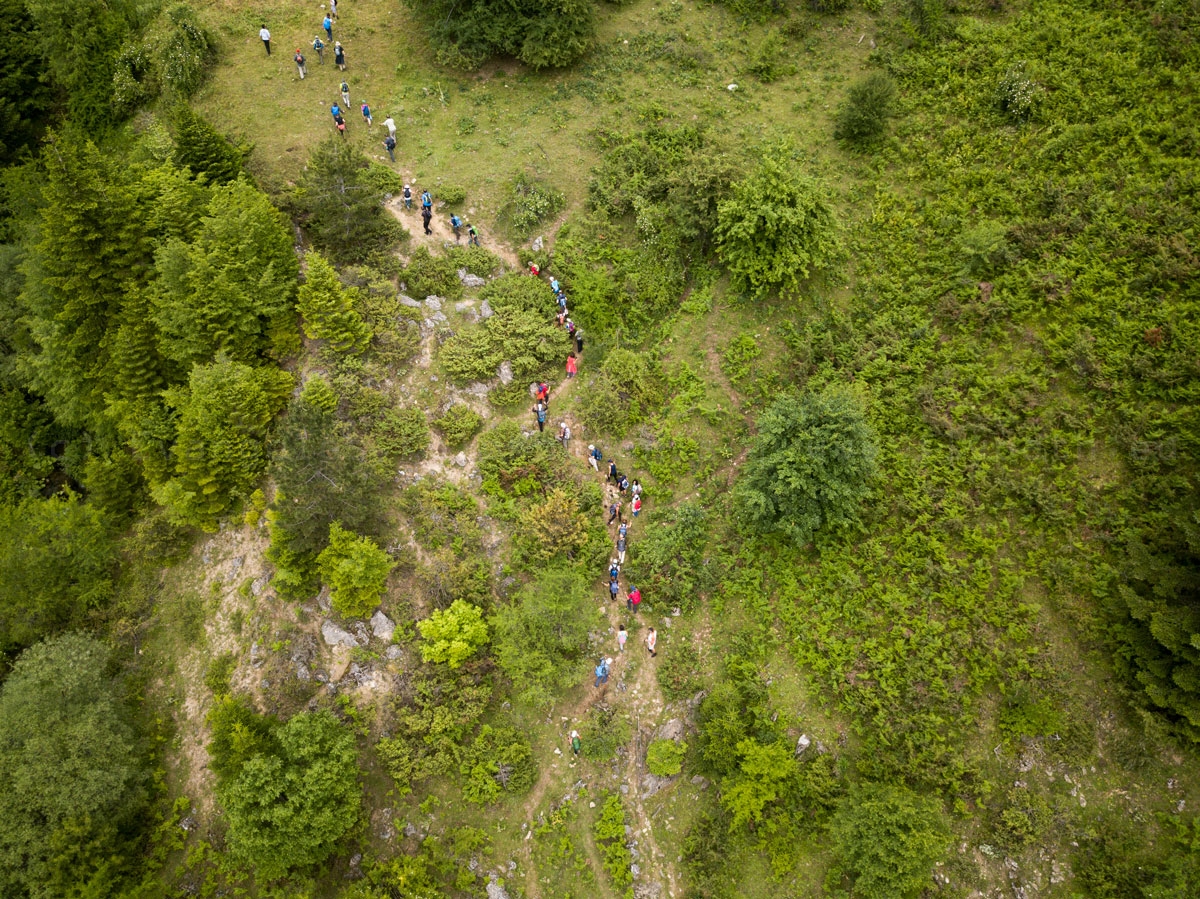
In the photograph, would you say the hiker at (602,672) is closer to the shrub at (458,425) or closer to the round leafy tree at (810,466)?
the round leafy tree at (810,466)

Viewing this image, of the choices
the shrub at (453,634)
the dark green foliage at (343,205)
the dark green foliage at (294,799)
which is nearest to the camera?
the dark green foliage at (294,799)

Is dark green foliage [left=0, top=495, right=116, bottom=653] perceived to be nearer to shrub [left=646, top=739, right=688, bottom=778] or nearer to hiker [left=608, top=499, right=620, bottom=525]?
hiker [left=608, top=499, right=620, bottom=525]

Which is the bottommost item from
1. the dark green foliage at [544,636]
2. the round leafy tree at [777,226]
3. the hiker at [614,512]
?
the dark green foliage at [544,636]

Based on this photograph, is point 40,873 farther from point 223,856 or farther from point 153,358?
point 153,358

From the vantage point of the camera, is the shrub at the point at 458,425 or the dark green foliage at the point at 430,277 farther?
the dark green foliage at the point at 430,277

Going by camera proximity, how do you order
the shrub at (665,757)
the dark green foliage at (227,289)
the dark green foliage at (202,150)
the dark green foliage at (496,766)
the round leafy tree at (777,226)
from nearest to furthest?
1. the shrub at (665,757)
2. the dark green foliage at (496,766)
3. the round leafy tree at (777,226)
4. the dark green foliage at (227,289)
5. the dark green foliage at (202,150)

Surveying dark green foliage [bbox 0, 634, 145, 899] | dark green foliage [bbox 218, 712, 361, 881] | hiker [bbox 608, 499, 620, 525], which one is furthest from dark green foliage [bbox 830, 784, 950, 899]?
dark green foliage [bbox 0, 634, 145, 899]

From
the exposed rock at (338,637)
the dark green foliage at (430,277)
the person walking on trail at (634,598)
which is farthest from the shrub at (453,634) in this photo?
the dark green foliage at (430,277)

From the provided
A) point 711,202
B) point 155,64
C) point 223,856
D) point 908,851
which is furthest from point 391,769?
point 155,64
